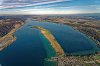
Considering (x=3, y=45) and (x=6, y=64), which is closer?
(x=6, y=64)

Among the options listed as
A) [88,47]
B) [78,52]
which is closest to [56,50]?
[78,52]

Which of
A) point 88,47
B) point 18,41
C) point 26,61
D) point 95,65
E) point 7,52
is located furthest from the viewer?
point 18,41

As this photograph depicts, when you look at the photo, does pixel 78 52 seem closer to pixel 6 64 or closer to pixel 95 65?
pixel 95 65

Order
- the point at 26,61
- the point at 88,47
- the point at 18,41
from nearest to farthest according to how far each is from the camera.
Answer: the point at 26,61, the point at 88,47, the point at 18,41

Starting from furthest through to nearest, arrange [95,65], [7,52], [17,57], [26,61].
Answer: [7,52], [17,57], [26,61], [95,65]

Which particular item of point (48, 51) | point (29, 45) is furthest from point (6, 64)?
point (29, 45)

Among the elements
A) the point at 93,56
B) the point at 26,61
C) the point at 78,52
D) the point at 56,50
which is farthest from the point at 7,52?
the point at 93,56

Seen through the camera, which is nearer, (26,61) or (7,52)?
(26,61)

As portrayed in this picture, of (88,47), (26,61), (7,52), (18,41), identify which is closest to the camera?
(26,61)

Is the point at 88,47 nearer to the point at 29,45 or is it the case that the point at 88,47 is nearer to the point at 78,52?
the point at 78,52
